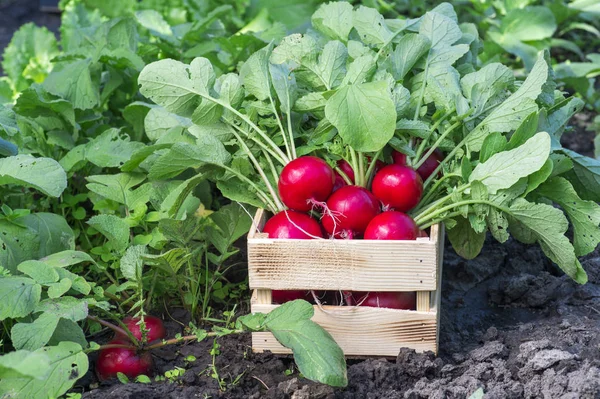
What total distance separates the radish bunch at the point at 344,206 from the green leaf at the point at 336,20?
25.0 inches

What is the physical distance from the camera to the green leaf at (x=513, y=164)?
213 cm

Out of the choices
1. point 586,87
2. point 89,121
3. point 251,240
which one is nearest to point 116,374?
point 251,240

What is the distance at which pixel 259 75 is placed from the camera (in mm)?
2498

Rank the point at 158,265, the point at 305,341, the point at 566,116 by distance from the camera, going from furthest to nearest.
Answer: the point at 566,116 < the point at 158,265 < the point at 305,341

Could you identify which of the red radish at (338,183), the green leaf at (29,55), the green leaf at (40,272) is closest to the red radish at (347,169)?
the red radish at (338,183)

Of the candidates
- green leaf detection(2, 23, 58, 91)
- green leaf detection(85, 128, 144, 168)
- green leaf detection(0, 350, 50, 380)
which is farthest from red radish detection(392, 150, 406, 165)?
green leaf detection(2, 23, 58, 91)

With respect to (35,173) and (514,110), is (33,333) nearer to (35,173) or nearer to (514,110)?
(35,173)

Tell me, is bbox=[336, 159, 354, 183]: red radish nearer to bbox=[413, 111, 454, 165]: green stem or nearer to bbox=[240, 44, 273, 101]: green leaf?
bbox=[413, 111, 454, 165]: green stem

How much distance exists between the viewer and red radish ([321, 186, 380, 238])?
2.28 meters

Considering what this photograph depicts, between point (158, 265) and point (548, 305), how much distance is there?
1.26m

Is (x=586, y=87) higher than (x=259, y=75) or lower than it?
lower

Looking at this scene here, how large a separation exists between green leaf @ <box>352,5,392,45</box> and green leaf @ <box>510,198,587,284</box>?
768 millimetres

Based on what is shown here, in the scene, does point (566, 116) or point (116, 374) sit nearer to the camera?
point (116, 374)

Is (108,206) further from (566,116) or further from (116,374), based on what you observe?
(566,116)
